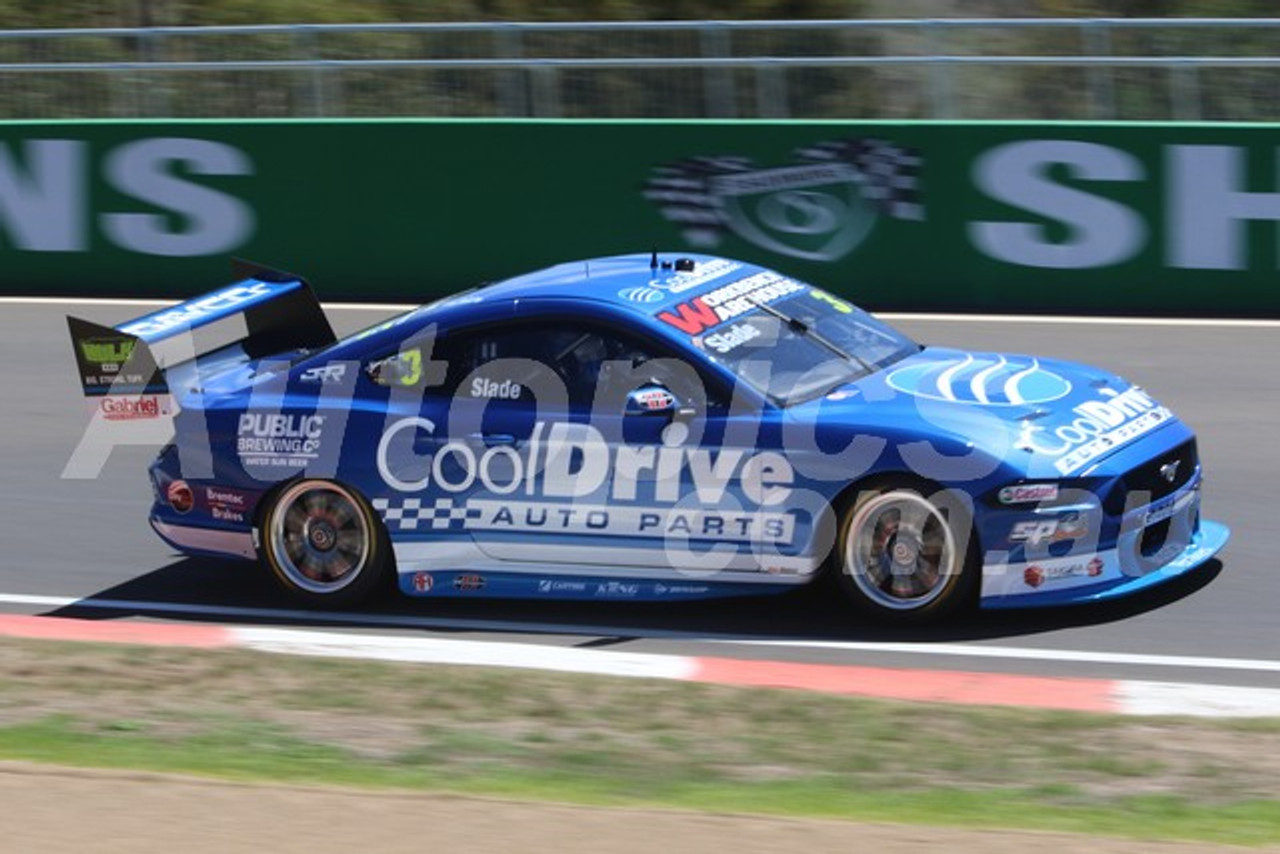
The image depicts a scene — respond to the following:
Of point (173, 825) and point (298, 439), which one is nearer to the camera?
point (173, 825)

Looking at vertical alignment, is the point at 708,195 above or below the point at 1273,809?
above

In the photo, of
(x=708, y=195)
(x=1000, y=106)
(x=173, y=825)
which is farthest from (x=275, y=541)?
(x=1000, y=106)

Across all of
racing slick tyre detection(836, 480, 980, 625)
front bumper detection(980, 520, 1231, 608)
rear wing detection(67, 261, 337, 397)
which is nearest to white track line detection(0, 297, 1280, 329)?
rear wing detection(67, 261, 337, 397)

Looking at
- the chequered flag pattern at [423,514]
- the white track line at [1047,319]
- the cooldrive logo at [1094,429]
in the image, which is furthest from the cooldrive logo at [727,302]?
the white track line at [1047,319]

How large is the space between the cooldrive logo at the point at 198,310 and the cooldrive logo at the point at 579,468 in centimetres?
134

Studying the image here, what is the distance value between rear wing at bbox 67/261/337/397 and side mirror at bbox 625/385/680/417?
7.28 ft

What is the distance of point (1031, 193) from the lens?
50.4ft

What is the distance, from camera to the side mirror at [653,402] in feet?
27.7

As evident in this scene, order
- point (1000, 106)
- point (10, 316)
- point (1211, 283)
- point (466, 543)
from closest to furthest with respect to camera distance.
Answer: point (466, 543), point (1211, 283), point (1000, 106), point (10, 316)

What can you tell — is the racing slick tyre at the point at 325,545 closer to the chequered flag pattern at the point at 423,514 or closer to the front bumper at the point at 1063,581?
the chequered flag pattern at the point at 423,514

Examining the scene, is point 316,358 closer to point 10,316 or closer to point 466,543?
point 466,543

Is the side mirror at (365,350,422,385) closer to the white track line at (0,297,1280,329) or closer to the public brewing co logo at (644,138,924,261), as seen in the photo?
the white track line at (0,297,1280,329)

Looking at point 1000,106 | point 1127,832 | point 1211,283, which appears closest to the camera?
point 1127,832

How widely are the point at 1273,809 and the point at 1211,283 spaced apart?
9672 mm
